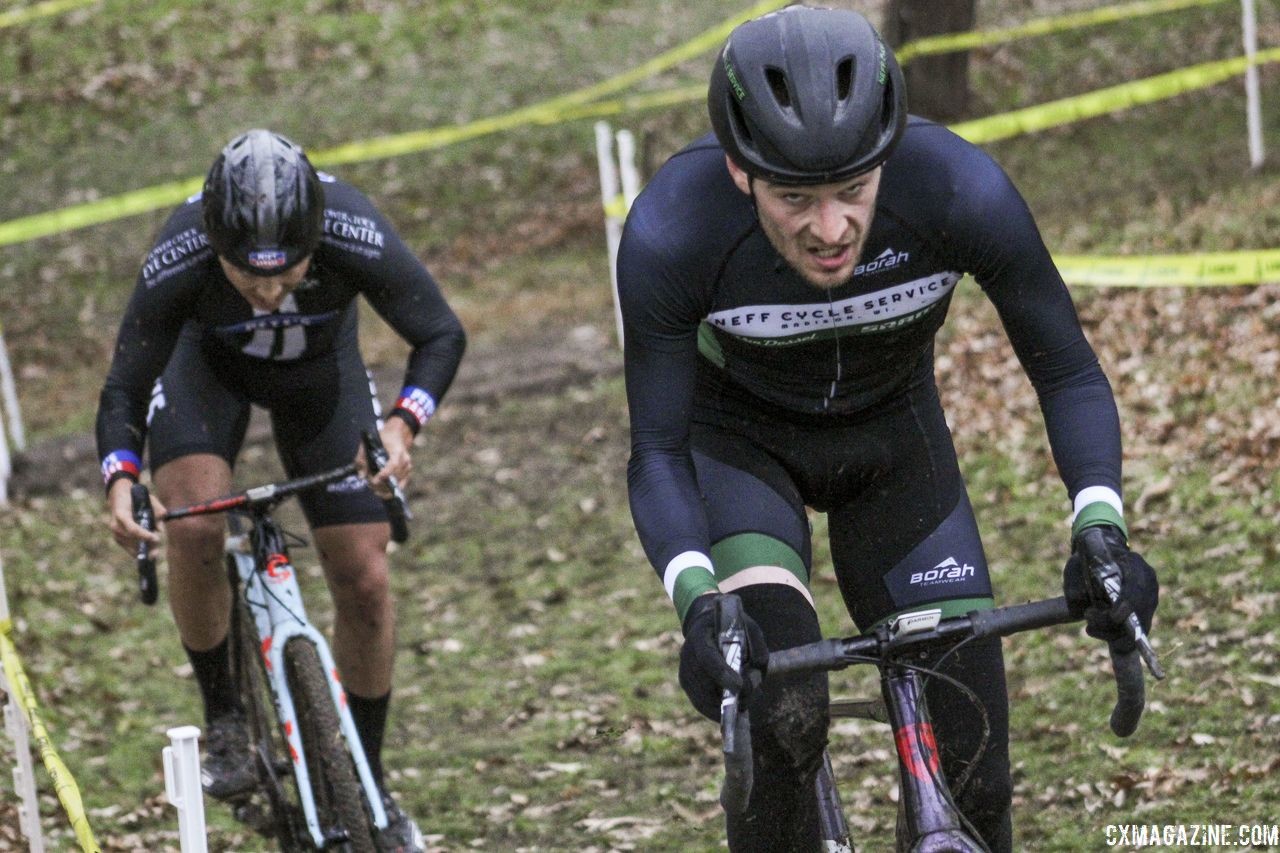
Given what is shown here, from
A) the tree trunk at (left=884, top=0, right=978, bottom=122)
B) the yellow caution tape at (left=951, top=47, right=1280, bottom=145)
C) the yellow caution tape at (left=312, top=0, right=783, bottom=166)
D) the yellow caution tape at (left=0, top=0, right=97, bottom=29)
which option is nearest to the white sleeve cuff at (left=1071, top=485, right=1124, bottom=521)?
the yellow caution tape at (left=951, top=47, right=1280, bottom=145)

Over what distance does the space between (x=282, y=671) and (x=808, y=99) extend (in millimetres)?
2924

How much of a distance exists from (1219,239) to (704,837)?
6.89m

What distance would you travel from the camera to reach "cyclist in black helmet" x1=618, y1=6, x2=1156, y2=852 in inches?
137

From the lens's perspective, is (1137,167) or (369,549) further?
(1137,167)

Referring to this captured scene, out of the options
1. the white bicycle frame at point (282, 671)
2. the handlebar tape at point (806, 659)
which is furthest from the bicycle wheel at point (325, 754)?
the handlebar tape at point (806, 659)

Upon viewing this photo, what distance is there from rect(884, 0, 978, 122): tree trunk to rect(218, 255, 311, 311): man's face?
34.6 feet

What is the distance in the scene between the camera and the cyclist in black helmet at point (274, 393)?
18.1 ft

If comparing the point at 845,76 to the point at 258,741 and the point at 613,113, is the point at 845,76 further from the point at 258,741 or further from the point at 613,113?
the point at 613,113

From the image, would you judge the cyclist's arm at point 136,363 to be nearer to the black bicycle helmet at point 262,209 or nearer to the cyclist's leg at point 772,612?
the black bicycle helmet at point 262,209

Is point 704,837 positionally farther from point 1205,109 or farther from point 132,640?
point 1205,109

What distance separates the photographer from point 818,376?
415cm

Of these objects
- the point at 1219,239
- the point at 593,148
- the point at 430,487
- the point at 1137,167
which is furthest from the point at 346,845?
the point at 593,148

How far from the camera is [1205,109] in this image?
16.1m

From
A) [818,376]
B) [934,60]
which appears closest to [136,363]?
[818,376]
